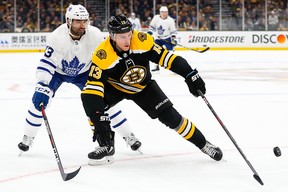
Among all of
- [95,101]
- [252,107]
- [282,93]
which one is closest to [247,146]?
[95,101]

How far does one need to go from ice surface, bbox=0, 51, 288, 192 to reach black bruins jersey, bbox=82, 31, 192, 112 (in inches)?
19.6

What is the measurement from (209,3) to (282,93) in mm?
9631

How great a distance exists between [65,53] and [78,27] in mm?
207

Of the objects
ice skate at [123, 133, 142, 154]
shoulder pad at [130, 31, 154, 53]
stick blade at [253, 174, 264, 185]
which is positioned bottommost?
ice skate at [123, 133, 142, 154]

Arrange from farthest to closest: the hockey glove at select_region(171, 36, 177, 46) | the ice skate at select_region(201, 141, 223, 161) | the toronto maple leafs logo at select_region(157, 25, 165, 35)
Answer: the toronto maple leafs logo at select_region(157, 25, 165, 35) < the hockey glove at select_region(171, 36, 177, 46) < the ice skate at select_region(201, 141, 223, 161)

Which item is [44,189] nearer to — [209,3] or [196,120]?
[196,120]

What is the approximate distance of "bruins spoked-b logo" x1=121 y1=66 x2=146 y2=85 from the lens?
3494mm

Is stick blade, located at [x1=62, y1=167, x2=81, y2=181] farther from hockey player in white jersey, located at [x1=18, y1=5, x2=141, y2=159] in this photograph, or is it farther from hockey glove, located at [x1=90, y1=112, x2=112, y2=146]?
hockey player in white jersey, located at [x1=18, y1=5, x2=141, y2=159]

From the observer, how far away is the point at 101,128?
3.29 metres

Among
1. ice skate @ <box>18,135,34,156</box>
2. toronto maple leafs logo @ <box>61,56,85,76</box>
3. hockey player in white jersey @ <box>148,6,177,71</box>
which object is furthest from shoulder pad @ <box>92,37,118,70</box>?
hockey player in white jersey @ <box>148,6,177,71</box>

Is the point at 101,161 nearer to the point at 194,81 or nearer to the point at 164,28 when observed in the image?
the point at 194,81

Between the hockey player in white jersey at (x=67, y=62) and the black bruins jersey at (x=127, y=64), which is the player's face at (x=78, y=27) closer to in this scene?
the hockey player in white jersey at (x=67, y=62)

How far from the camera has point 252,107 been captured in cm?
598

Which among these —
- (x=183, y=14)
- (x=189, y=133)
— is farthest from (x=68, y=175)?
(x=183, y=14)
